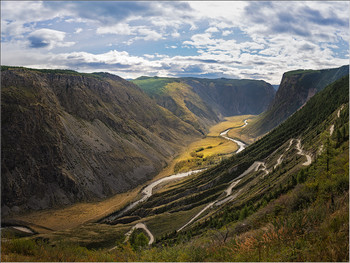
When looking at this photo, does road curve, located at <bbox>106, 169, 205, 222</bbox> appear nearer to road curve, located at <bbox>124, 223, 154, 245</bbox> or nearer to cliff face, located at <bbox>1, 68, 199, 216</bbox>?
cliff face, located at <bbox>1, 68, 199, 216</bbox>

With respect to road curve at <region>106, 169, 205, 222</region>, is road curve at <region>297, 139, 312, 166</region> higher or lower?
higher

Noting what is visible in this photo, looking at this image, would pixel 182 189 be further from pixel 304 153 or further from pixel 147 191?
pixel 304 153

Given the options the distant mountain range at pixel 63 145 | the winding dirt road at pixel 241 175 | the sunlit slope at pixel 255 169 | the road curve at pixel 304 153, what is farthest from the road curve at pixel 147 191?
the road curve at pixel 304 153

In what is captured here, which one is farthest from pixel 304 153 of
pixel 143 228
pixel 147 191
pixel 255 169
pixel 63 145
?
pixel 63 145

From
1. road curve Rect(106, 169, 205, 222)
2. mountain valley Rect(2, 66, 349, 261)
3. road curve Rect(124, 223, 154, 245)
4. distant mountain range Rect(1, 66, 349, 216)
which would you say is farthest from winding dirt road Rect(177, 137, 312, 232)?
distant mountain range Rect(1, 66, 349, 216)

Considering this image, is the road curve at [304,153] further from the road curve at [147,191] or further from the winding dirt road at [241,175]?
the road curve at [147,191]

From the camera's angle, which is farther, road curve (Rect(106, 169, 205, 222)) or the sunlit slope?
road curve (Rect(106, 169, 205, 222))

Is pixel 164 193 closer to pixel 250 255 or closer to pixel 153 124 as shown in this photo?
pixel 250 255

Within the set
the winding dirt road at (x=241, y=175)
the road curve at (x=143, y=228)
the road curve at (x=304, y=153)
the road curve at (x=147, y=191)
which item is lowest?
the road curve at (x=147, y=191)

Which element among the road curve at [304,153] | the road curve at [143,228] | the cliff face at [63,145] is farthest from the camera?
the cliff face at [63,145]

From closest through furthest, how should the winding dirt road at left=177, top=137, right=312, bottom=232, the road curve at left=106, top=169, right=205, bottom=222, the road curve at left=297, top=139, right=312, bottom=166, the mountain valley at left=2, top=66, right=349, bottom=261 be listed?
1. the mountain valley at left=2, top=66, right=349, bottom=261
2. the road curve at left=297, top=139, right=312, bottom=166
3. the winding dirt road at left=177, top=137, right=312, bottom=232
4. the road curve at left=106, top=169, right=205, bottom=222
